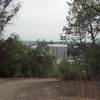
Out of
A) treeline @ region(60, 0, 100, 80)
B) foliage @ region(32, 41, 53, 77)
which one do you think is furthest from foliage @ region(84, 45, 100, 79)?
foliage @ region(32, 41, 53, 77)

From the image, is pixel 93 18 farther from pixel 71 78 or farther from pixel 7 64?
pixel 7 64

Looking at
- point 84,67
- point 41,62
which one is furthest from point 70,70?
point 41,62

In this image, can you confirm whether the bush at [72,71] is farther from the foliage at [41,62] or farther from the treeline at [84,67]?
the foliage at [41,62]

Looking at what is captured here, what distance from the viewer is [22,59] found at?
40.5 metres

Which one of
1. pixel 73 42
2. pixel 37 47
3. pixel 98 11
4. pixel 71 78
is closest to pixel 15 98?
pixel 71 78

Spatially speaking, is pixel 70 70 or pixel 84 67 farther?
pixel 84 67

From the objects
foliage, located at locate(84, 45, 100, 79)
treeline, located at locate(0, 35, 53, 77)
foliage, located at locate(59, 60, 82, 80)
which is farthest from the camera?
treeline, located at locate(0, 35, 53, 77)

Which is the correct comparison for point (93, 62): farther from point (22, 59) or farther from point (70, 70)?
point (22, 59)

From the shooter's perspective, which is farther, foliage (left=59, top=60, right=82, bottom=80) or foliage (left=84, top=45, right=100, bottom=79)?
foliage (left=84, top=45, right=100, bottom=79)

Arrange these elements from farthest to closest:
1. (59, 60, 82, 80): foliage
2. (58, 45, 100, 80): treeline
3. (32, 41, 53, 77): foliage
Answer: (32, 41, 53, 77): foliage < (58, 45, 100, 80): treeline < (59, 60, 82, 80): foliage

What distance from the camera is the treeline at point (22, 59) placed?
3919cm

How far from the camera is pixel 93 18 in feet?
107

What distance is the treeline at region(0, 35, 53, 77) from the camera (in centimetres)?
3919

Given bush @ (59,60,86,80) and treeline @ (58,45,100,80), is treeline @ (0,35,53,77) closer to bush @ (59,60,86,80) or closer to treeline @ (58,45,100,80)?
bush @ (59,60,86,80)
